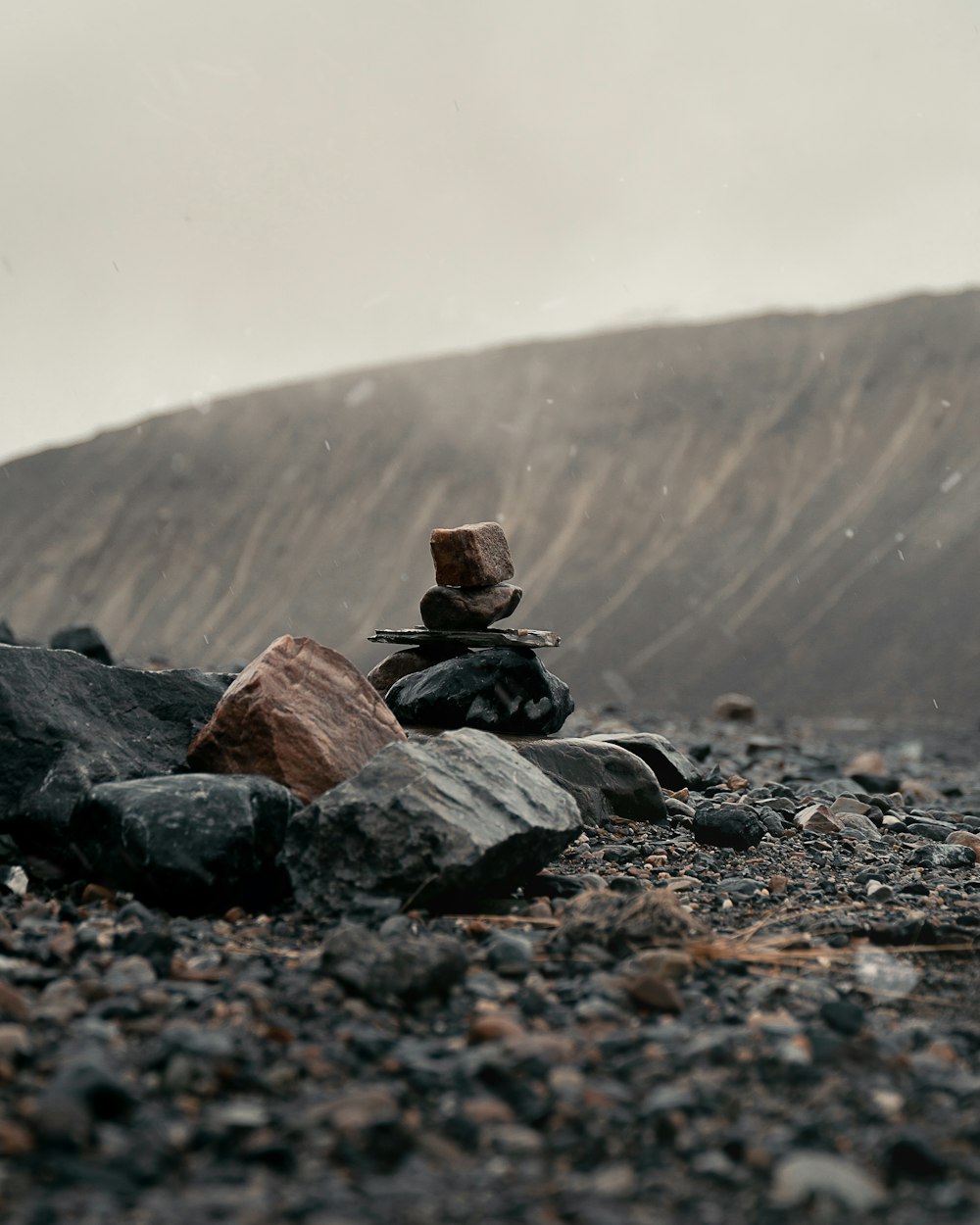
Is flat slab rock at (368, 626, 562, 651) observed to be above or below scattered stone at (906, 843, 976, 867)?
above

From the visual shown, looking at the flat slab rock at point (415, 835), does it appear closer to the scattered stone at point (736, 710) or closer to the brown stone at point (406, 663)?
the brown stone at point (406, 663)

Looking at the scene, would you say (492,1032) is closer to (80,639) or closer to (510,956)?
(510,956)

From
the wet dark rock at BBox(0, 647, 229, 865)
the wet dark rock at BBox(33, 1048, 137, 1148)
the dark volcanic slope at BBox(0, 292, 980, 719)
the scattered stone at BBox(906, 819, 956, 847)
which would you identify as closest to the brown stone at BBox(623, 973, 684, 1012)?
the wet dark rock at BBox(33, 1048, 137, 1148)

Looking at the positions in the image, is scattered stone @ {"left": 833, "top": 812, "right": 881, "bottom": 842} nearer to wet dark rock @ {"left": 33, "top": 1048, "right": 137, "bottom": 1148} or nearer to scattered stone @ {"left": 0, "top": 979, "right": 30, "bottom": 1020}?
scattered stone @ {"left": 0, "top": 979, "right": 30, "bottom": 1020}

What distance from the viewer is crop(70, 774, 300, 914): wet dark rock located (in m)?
4.83

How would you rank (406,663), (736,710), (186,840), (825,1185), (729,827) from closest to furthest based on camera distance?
(825,1185)
(186,840)
(729,827)
(406,663)
(736,710)

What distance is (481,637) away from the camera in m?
8.42

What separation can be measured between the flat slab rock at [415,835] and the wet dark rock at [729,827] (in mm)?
1874

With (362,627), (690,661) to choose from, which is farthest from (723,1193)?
(362,627)

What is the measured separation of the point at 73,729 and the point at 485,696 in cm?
299

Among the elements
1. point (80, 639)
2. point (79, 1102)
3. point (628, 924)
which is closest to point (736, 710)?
point (80, 639)

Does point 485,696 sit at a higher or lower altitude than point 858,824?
higher

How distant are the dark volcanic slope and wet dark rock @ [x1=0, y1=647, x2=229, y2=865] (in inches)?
1442

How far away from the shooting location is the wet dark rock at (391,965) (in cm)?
371
